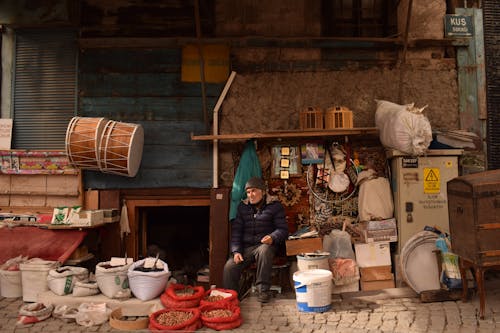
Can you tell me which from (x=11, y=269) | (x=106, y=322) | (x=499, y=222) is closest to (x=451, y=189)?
(x=499, y=222)

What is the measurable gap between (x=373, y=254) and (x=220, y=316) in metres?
2.70

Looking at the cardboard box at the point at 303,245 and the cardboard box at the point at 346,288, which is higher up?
the cardboard box at the point at 303,245

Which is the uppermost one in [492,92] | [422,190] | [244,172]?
[492,92]

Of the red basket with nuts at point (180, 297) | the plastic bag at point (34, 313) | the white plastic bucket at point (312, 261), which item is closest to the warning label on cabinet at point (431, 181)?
the white plastic bucket at point (312, 261)

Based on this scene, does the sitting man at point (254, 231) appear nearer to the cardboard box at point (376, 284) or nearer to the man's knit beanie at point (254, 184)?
the man's knit beanie at point (254, 184)

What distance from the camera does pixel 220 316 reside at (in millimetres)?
5082

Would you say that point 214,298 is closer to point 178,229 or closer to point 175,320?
point 175,320

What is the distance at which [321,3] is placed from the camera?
7719 millimetres

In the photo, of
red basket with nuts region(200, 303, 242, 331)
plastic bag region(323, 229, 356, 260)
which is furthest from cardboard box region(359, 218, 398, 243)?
red basket with nuts region(200, 303, 242, 331)

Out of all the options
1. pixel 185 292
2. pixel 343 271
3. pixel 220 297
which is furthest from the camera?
pixel 343 271

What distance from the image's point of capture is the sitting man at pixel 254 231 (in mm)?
6094

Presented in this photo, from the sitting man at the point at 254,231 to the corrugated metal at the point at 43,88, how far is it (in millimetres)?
3470

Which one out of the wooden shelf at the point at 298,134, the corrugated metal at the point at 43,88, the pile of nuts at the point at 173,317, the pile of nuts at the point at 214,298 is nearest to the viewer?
the pile of nuts at the point at 173,317

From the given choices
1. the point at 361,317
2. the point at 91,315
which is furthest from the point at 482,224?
the point at 91,315
